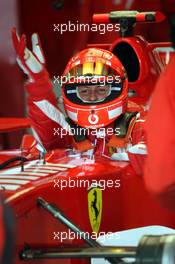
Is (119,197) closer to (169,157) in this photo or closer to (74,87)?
(74,87)

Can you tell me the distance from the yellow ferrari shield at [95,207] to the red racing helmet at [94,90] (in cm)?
34

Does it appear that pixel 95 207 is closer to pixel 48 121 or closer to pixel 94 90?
pixel 94 90

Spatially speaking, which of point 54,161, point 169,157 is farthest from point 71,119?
point 169,157

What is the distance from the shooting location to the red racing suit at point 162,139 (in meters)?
1.20

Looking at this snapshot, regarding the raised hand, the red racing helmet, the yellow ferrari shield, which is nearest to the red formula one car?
the yellow ferrari shield

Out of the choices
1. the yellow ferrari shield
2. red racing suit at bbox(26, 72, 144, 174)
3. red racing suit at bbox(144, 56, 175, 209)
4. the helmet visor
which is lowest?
the yellow ferrari shield

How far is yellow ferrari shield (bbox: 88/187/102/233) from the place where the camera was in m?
1.94

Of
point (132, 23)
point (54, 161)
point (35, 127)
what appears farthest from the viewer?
point (132, 23)

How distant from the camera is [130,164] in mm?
2082

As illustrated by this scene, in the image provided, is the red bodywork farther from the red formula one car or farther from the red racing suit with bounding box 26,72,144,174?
the red racing suit with bounding box 26,72,144,174

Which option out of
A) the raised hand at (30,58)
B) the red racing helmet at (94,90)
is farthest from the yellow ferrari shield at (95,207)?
the raised hand at (30,58)

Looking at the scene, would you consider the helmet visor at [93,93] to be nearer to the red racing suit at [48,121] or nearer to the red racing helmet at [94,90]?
the red racing helmet at [94,90]

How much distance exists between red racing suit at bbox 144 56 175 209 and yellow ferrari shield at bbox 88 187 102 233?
0.72m

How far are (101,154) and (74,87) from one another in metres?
0.22
